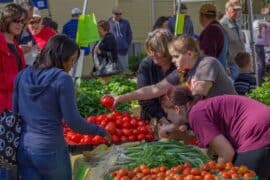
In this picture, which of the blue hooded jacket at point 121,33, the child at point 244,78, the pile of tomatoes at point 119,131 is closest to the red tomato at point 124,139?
the pile of tomatoes at point 119,131

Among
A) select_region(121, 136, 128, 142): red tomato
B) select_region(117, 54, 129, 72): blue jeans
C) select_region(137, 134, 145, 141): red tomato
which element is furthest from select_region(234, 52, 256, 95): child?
select_region(117, 54, 129, 72): blue jeans

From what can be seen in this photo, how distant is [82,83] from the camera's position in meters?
9.95

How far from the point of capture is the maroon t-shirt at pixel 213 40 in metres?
8.10

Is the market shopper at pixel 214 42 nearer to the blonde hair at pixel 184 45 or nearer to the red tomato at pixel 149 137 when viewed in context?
the red tomato at pixel 149 137

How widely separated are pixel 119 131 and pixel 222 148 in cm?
185

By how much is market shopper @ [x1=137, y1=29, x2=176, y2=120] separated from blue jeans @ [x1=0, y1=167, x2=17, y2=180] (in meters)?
1.58

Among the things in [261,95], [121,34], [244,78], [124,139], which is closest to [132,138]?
[124,139]

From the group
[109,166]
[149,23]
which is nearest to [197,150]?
[109,166]

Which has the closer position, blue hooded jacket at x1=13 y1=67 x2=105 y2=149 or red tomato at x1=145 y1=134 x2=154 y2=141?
blue hooded jacket at x1=13 y1=67 x2=105 y2=149

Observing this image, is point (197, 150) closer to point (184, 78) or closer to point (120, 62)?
point (184, 78)

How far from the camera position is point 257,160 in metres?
4.29

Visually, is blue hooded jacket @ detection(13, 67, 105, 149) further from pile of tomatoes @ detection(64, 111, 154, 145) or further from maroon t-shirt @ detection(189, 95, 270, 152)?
pile of tomatoes @ detection(64, 111, 154, 145)

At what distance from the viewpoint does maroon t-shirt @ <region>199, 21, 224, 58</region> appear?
26.6 ft

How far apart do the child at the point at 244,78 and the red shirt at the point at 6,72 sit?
9.95 feet
